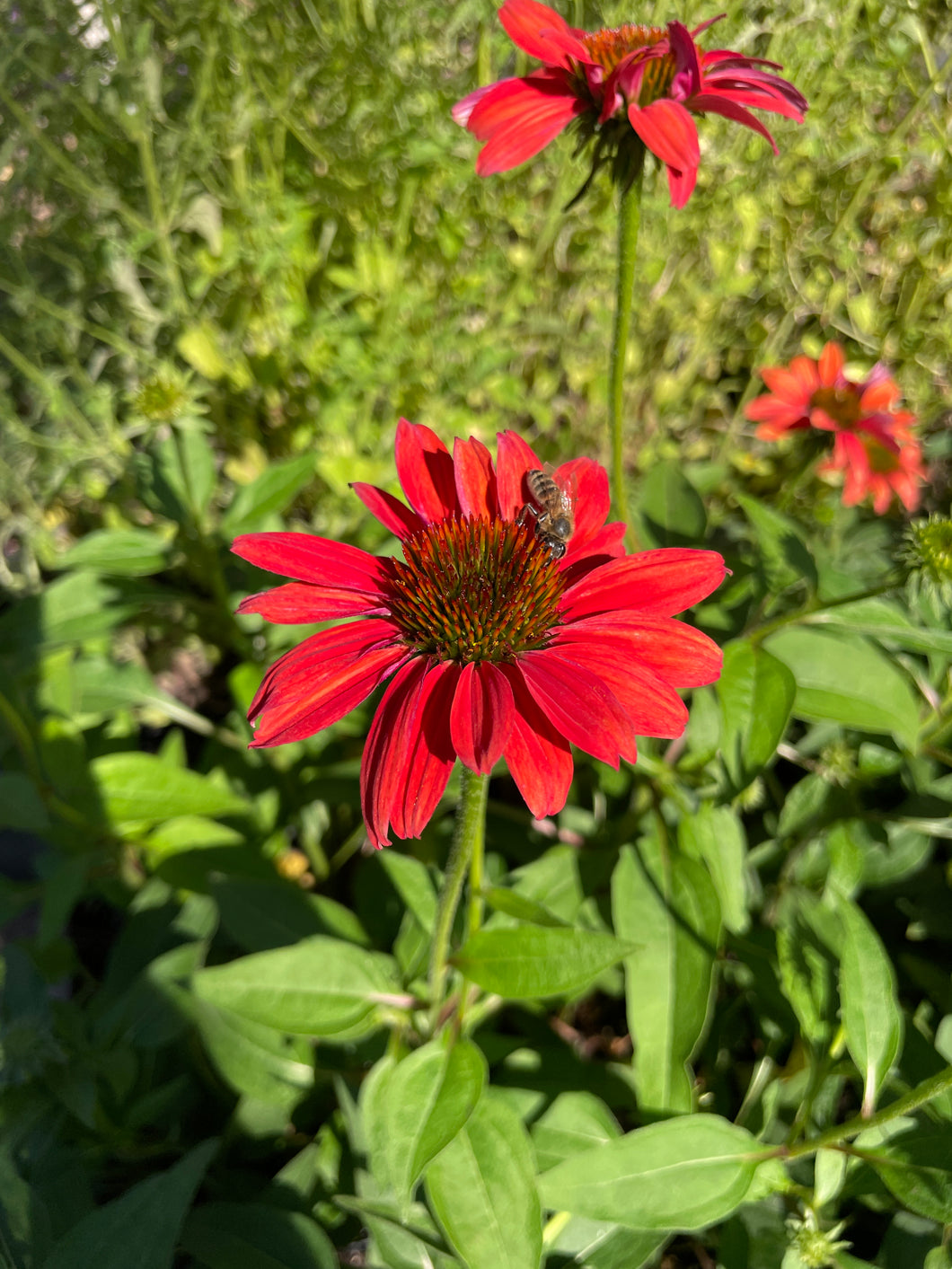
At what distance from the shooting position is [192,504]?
125 centimetres

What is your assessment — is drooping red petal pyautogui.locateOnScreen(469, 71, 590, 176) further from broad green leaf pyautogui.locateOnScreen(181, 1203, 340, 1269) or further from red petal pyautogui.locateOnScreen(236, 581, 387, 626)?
broad green leaf pyautogui.locateOnScreen(181, 1203, 340, 1269)

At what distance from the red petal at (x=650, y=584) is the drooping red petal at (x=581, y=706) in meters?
0.08

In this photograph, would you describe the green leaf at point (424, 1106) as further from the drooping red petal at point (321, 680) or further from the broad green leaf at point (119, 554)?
the broad green leaf at point (119, 554)

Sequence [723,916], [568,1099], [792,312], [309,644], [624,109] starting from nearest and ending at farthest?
[309,644], [624,109], [568,1099], [723,916], [792,312]

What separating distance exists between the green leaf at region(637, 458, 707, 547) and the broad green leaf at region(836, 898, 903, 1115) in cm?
57

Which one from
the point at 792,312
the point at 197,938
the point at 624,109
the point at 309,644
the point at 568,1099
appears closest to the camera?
the point at 309,644

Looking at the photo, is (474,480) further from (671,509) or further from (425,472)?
(671,509)

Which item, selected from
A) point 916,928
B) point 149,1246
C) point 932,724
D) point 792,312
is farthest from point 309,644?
point 792,312

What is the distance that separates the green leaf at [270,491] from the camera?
1.26 metres

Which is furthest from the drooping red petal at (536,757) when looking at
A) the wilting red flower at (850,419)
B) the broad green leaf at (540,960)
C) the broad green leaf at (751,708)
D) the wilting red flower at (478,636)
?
the wilting red flower at (850,419)

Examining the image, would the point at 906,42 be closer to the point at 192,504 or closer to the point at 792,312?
the point at 792,312

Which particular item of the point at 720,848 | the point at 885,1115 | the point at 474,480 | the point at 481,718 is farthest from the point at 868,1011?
the point at 474,480

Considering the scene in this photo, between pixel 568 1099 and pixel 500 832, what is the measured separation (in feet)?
1.57

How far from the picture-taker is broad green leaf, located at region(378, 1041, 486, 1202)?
2.43 feet
